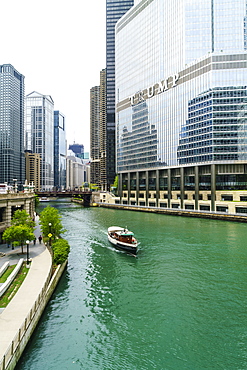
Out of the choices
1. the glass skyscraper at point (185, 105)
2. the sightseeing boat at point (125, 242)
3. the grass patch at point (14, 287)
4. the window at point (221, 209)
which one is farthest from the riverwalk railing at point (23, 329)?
the window at point (221, 209)

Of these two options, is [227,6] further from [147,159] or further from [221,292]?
[221,292]

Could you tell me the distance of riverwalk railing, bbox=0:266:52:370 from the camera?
15273mm

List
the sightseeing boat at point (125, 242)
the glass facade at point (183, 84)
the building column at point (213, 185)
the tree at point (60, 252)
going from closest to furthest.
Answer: the tree at point (60, 252), the sightseeing boat at point (125, 242), the building column at point (213, 185), the glass facade at point (183, 84)

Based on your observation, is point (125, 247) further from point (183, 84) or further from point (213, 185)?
point (183, 84)

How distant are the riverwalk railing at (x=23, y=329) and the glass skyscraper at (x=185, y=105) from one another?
85389 mm

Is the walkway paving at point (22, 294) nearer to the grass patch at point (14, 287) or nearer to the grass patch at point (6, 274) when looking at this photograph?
the grass patch at point (14, 287)

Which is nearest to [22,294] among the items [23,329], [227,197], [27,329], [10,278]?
[10,278]

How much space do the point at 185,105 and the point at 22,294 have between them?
118m

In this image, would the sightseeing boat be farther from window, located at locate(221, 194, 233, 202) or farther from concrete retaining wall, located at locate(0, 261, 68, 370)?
window, located at locate(221, 194, 233, 202)

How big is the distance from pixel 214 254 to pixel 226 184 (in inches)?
2703

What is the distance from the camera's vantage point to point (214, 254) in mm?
44500

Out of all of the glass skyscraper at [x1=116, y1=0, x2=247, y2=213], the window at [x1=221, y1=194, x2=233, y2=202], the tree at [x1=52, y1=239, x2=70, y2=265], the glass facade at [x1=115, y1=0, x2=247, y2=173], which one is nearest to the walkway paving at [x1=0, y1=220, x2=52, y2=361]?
the tree at [x1=52, y1=239, x2=70, y2=265]

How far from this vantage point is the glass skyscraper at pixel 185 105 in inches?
4230

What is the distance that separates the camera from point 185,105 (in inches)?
4919
